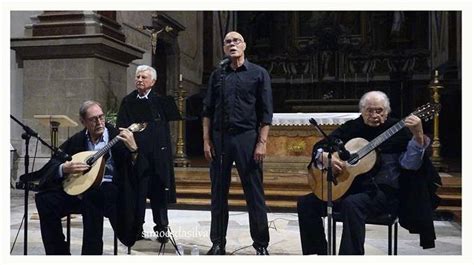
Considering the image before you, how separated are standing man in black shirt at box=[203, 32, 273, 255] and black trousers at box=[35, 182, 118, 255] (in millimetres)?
832

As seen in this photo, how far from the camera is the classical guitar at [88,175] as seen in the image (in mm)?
3920

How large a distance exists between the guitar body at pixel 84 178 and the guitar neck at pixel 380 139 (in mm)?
1771

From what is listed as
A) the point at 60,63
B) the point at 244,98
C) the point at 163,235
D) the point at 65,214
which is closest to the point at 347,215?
the point at 244,98

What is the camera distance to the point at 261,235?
13.7 ft

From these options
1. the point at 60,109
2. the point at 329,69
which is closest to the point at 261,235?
the point at 60,109

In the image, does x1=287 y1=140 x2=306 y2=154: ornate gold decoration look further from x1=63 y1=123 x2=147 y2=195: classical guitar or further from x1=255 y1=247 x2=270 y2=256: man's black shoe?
x1=63 y1=123 x2=147 y2=195: classical guitar

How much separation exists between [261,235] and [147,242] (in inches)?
46.6

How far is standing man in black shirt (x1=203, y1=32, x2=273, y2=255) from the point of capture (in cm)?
414

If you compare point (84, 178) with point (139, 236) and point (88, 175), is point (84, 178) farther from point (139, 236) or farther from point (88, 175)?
point (139, 236)

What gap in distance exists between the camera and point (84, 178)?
13.0ft

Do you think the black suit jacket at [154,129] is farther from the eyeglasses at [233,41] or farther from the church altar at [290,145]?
the church altar at [290,145]

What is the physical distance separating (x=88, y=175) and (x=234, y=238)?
155cm

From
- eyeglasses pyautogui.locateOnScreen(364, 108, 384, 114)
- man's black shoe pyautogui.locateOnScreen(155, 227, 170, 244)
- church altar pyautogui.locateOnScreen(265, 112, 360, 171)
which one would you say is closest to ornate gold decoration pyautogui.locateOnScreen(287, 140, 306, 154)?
church altar pyautogui.locateOnScreen(265, 112, 360, 171)
